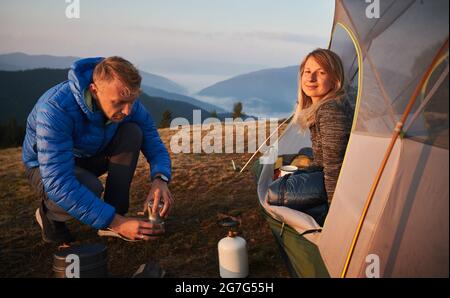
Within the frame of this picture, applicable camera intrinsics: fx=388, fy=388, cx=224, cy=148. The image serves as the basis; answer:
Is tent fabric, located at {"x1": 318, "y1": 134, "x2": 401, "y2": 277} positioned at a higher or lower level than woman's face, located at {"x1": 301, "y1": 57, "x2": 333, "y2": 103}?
lower

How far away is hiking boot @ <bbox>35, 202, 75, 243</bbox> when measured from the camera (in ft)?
9.94

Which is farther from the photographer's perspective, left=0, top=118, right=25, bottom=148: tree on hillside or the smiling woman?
left=0, top=118, right=25, bottom=148: tree on hillside

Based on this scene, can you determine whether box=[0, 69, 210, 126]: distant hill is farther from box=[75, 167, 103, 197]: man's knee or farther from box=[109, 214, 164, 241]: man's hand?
box=[109, 214, 164, 241]: man's hand

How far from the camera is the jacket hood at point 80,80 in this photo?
258 centimetres

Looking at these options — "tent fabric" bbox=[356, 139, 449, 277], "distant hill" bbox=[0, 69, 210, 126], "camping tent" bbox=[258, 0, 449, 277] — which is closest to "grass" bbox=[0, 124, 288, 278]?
"camping tent" bbox=[258, 0, 449, 277]

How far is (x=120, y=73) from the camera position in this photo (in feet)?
7.93

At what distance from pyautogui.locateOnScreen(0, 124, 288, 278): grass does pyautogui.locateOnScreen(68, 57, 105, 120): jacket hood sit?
111cm

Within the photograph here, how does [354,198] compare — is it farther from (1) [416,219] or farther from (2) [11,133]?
(2) [11,133]

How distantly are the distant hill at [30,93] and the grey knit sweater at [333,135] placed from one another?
7589 cm

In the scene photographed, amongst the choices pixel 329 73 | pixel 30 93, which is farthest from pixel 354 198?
pixel 30 93

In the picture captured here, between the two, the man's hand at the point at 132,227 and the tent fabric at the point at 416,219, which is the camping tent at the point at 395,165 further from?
the man's hand at the point at 132,227

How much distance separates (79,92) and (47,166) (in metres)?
0.53

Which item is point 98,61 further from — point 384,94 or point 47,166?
point 384,94

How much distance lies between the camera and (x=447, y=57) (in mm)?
1625
